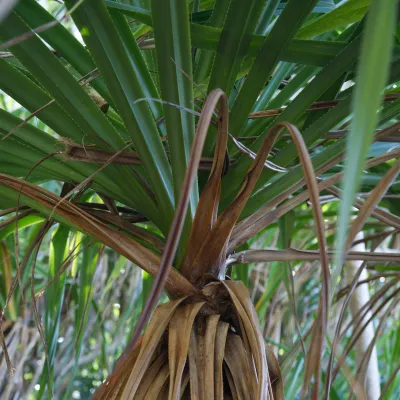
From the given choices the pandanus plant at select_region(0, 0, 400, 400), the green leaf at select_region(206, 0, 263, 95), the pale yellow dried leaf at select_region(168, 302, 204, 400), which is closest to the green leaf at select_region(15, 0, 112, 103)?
the pandanus plant at select_region(0, 0, 400, 400)

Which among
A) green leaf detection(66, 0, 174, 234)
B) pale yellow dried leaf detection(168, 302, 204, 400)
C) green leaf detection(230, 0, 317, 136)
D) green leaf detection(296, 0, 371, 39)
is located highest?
green leaf detection(296, 0, 371, 39)

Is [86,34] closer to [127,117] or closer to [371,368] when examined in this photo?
[127,117]

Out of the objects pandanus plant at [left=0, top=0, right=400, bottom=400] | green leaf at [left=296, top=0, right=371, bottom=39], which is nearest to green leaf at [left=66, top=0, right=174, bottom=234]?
pandanus plant at [left=0, top=0, right=400, bottom=400]

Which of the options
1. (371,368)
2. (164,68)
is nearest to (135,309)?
(371,368)

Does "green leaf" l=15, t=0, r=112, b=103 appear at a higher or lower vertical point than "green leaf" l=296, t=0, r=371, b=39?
lower

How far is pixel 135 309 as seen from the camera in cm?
108

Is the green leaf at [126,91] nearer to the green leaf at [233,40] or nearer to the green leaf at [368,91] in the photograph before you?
the green leaf at [233,40]

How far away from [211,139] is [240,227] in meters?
0.08

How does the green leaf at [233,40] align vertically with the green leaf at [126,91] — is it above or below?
above

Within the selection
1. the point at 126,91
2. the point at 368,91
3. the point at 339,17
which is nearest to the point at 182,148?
the point at 126,91

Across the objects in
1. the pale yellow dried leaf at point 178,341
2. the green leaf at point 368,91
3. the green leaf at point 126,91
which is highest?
the green leaf at point 126,91

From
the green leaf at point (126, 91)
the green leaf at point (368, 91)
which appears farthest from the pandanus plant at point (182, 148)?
the green leaf at point (368, 91)

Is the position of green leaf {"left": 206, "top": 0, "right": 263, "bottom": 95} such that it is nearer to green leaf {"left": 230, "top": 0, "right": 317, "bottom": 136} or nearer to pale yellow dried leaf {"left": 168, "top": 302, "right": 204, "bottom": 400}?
green leaf {"left": 230, "top": 0, "right": 317, "bottom": 136}

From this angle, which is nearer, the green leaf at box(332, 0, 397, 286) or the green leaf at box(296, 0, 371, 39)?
the green leaf at box(332, 0, 397, 286)
